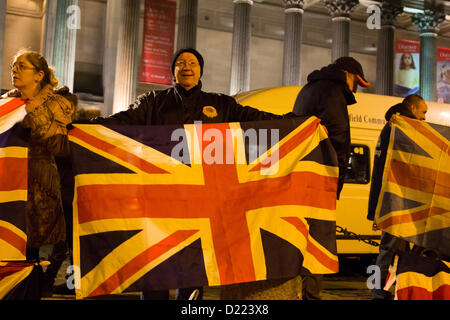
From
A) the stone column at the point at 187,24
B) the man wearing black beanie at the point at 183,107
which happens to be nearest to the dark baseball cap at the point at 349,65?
the man wearing black beanie at the point at 183,107

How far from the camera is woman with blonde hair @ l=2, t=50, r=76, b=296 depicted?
415 centimetres

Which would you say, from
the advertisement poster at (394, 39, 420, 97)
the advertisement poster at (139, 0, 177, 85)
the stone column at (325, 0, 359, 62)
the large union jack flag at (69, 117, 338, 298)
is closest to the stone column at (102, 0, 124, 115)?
the advertisement poster at (139, 0, 177, 85)

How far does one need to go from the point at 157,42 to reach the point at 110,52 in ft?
14.1

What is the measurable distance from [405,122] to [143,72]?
19794mm

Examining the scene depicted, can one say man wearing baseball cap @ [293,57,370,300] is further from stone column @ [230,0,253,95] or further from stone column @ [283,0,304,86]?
stone column @ [283,0,304,86]

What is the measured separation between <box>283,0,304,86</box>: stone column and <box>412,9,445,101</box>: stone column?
24.8 feet

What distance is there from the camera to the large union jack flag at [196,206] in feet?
12.4

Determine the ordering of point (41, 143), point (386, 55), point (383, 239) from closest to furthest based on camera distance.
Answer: point (41, 143) < point (383, 239) < point (386, 55)

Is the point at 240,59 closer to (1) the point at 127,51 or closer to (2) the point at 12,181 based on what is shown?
(1) the point at 127,51

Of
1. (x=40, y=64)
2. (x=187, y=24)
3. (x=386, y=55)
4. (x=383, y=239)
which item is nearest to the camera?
(x=40, y=64)

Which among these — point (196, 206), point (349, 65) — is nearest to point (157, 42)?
→ point (349, 65)

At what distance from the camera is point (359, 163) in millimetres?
10180
